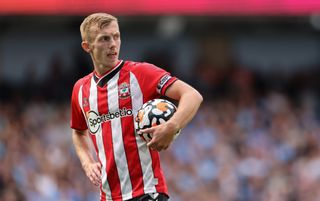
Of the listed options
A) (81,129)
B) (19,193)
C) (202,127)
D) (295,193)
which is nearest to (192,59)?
(202,127)

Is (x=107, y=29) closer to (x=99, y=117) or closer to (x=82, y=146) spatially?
(x=99, y=117)

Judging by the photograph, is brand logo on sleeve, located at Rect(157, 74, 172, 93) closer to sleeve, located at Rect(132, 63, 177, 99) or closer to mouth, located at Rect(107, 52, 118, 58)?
sleeve, located at Rect(132, 63, 177, 99)

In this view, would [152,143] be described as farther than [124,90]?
No

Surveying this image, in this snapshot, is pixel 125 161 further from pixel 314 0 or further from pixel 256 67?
pixel 256 67

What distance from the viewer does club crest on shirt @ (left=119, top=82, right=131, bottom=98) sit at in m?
5.92

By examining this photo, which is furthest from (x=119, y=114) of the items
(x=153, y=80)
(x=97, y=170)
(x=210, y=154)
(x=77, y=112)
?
(x=210, y=154)

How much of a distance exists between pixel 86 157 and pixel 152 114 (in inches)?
39.3

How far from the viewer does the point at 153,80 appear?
5820 millimetres

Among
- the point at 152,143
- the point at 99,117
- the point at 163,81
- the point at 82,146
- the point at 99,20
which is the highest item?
the point at 99,20

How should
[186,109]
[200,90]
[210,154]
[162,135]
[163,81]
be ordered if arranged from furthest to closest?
[200,90] < [210,154] < [163,81] < [186,109] < [162,135]

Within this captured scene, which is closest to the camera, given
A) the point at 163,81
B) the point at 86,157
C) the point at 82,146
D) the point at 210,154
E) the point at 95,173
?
the point at 163,81

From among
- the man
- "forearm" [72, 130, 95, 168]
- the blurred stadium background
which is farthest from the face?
the blurred stadium background

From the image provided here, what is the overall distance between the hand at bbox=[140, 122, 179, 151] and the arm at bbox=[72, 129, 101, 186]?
82cm

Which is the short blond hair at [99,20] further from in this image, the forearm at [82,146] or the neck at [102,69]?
the forearm at [82,146]
